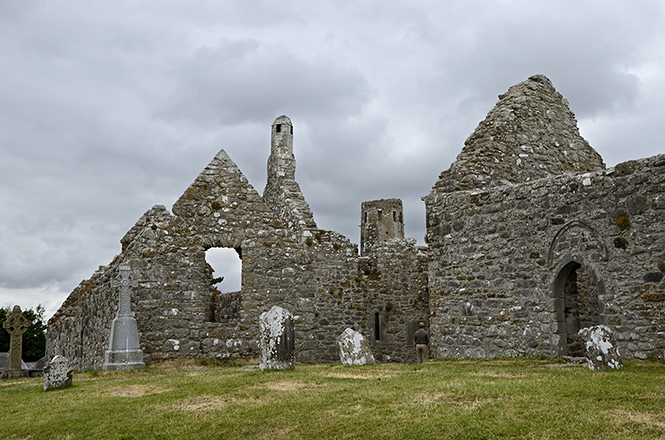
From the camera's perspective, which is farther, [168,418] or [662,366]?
[662,366]

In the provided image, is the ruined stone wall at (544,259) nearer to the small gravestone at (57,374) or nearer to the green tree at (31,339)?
the small gravestone at (57,374)

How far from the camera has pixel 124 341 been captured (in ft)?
44.1

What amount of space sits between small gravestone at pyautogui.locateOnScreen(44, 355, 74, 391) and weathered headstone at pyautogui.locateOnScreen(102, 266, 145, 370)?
2268mm

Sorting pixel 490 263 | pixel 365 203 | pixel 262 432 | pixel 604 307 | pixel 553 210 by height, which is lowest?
pixel 262 432

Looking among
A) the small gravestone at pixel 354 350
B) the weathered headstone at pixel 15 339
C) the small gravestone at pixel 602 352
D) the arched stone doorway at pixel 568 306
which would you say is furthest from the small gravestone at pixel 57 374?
the weathered headstone at pixel 15 339

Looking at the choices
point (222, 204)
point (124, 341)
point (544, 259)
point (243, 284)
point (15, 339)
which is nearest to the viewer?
point (544, 259)

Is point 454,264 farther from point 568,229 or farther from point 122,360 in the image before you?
point 122,360

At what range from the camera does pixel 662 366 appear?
32.7 feet

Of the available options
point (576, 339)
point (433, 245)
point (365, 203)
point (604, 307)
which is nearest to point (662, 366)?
point (604, 307)

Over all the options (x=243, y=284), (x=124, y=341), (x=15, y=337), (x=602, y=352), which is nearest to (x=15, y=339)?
(x=15, y=337)

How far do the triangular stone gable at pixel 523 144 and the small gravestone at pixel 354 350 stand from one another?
470cm

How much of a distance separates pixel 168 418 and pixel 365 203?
125ft

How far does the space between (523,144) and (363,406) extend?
1065 centimetres

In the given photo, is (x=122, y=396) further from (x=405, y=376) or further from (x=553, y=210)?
(x=553, y=210)
